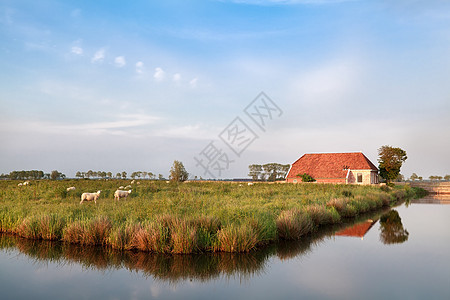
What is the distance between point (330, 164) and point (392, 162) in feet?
37.2

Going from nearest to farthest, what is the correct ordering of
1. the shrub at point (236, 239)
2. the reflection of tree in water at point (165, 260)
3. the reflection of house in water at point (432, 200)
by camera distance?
the reflection of tree in water at point (165, 260) < the shrub at point (236, 239) < the reflection of house in water at point (432, 200)

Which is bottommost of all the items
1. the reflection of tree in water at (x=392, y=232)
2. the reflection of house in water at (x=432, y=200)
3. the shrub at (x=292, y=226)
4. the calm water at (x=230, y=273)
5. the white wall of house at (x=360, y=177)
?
the reflection of house in water at (x=432, y=200)

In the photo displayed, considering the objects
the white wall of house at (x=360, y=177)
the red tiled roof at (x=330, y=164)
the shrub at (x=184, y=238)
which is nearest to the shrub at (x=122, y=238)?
the shrub at (x=184, y=238)

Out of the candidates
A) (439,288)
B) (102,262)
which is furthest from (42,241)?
(439,288)

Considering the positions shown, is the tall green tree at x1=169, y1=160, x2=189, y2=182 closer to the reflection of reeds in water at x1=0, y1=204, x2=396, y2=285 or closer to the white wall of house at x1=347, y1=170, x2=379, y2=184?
the white wall of house at x1=347, y1=170, x2=379, y2=184

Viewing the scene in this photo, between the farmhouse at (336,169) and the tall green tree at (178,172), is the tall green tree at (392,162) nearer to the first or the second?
the farmhouse at (336,169)

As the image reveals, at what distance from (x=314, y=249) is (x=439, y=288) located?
358 cm

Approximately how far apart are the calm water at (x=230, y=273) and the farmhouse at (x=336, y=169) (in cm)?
3318

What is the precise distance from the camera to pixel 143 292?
5.77 meters

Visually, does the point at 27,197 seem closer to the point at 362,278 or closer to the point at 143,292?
the point at 143,292

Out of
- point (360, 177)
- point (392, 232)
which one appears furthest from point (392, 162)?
point (392, 232)

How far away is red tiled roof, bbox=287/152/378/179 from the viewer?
139ft

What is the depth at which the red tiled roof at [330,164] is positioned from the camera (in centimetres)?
4247

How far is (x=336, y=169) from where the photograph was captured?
1688 inches
